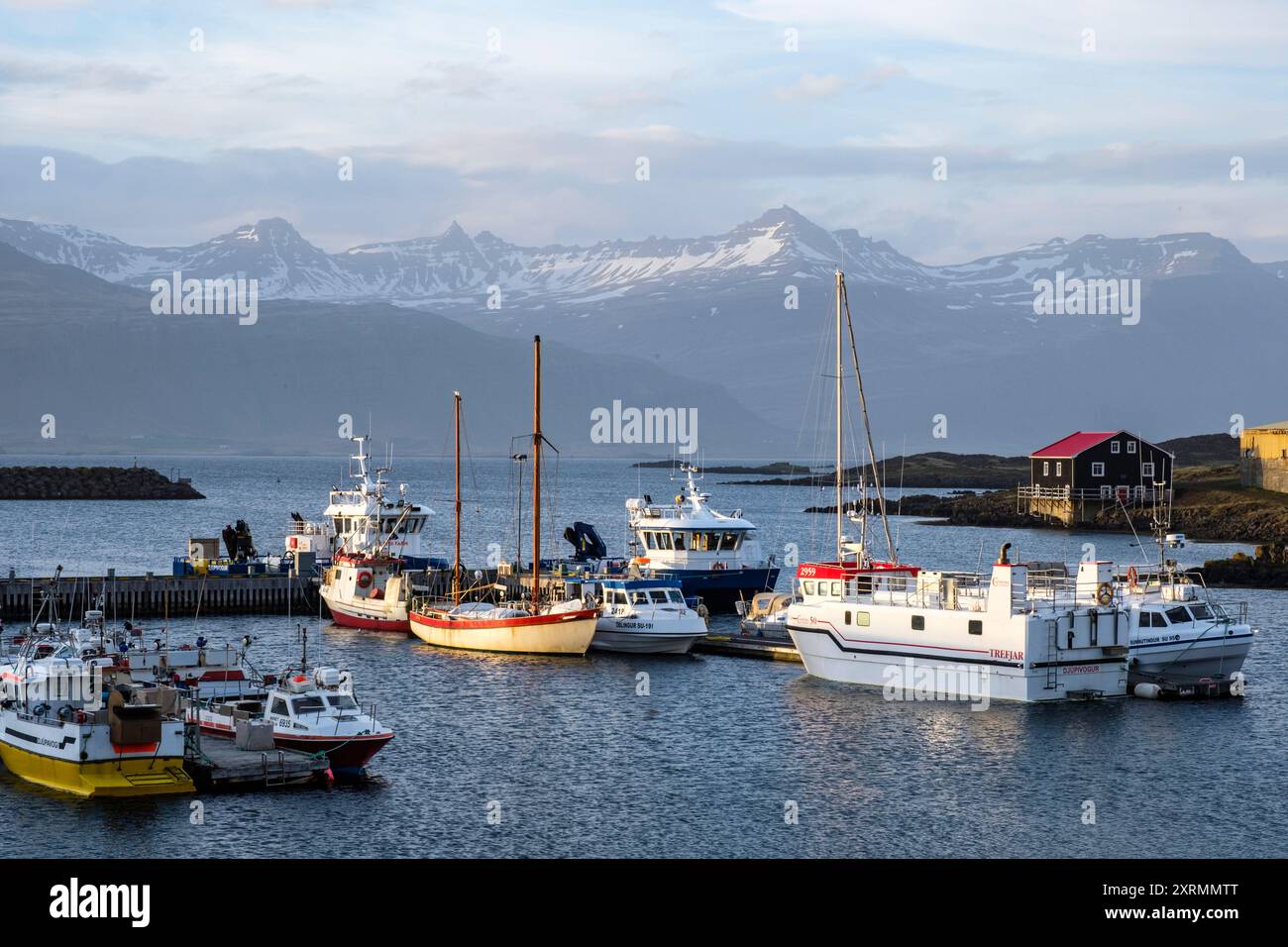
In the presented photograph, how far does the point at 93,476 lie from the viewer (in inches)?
7121

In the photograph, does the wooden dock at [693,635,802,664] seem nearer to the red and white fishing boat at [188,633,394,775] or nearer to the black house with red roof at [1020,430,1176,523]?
the red and white fishing boat at [188,633,394,775]

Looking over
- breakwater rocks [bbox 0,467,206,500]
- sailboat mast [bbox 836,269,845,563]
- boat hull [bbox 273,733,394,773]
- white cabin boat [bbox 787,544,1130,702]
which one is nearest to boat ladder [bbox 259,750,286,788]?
boat hull [bbox 273,733,394,773]

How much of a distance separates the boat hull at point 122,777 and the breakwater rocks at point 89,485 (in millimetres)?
149090

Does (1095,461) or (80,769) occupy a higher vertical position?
(1095,461)

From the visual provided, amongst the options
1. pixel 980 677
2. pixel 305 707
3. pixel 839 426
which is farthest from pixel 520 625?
pixel 305 707

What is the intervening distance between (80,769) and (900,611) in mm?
24518

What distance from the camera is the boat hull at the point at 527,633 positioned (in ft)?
189

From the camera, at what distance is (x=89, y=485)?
179m

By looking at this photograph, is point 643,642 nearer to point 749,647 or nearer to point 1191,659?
point 749,647

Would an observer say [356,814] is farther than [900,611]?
No

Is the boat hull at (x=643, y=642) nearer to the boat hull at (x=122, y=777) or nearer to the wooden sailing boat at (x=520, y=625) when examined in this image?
the wooden sailing boat at (x=520, y=625)

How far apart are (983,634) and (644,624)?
51.6ft
